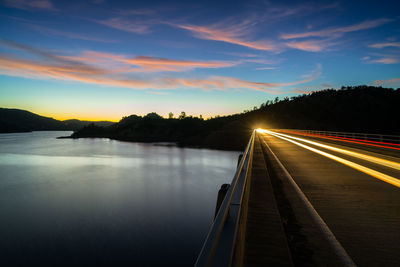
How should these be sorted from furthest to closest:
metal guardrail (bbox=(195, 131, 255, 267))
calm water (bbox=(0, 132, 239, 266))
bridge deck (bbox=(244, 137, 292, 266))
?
calm water (bbox=(0, 132, 239, 266)) < bridge deck (bbox=(244, 137, 292, 266)) < metal guardrail (bbox=(195, 131, 255, 267))

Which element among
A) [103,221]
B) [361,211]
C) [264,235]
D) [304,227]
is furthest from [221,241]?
[103,221]

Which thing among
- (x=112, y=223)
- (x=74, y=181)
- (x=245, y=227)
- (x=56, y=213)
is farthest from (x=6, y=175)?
(x=245, y=227)

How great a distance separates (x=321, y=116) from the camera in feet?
649

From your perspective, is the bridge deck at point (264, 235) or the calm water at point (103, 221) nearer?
the bridge deck at point (264, 235)

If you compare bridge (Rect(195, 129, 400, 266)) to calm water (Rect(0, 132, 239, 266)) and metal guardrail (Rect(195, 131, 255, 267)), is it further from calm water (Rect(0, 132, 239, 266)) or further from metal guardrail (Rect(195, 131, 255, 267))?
calm water (Rect(0, 132, 239, 266))

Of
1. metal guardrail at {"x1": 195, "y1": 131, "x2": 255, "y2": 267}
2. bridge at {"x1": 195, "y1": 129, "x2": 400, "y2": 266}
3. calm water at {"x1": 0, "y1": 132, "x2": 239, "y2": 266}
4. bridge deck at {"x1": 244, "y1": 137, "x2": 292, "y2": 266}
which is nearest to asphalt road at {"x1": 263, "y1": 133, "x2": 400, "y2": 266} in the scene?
bridge at {"x1": 195, "y1": 129, "x2": 400, "y2": 266}

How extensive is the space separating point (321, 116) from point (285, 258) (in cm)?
22338

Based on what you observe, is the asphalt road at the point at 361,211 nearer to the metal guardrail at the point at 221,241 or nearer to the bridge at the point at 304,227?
the bridge at the point at 304,227

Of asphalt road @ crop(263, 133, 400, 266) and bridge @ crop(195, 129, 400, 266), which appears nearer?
bridge @ crop(195, 129, 400, 266)

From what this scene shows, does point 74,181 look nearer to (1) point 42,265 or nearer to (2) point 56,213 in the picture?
(2) point 56,213

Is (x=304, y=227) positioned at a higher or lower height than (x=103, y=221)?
higher

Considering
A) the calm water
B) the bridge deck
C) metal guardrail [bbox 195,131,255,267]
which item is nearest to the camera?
metal guardrail [bbox 195,131,255,267]

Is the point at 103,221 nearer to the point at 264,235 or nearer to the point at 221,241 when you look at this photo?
the point at 264,235

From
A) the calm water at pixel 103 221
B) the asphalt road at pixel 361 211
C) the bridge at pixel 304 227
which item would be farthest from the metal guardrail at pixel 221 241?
the calm water at pixel 103 221
